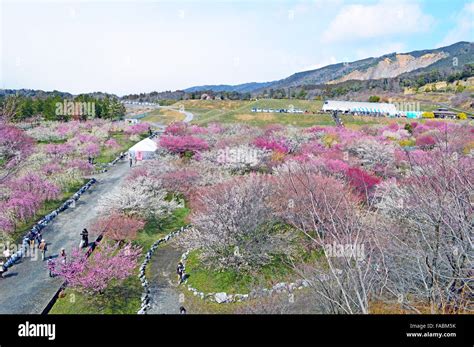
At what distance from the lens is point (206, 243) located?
1485 centimetres

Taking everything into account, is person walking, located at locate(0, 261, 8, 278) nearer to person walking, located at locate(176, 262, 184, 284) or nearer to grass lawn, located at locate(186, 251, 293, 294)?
person walking, located at locate(176, 262, 184, 284)

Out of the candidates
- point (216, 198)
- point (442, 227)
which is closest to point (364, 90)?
point (216, 198)

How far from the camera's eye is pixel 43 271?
14.7 meters

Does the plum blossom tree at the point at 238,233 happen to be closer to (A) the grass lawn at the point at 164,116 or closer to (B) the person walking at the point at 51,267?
(B) the person walking at the point at 51,267

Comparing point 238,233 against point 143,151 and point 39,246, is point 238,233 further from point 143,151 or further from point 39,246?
point 143,151

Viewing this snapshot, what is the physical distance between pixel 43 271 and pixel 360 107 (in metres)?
57.1

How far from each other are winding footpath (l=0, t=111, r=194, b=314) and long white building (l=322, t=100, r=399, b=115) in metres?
47.7

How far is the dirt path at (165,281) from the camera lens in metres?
12.5

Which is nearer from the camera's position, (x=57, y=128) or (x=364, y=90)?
(x=57, y=128)

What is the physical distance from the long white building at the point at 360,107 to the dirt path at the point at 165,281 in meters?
50.4

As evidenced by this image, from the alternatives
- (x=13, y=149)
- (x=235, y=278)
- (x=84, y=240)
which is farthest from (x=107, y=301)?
(x=13, y=149)

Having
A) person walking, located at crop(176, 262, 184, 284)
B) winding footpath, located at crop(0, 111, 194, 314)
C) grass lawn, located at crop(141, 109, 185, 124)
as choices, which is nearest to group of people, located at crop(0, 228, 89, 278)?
winding footpath, located at crop(0, 111, 194, 314)
